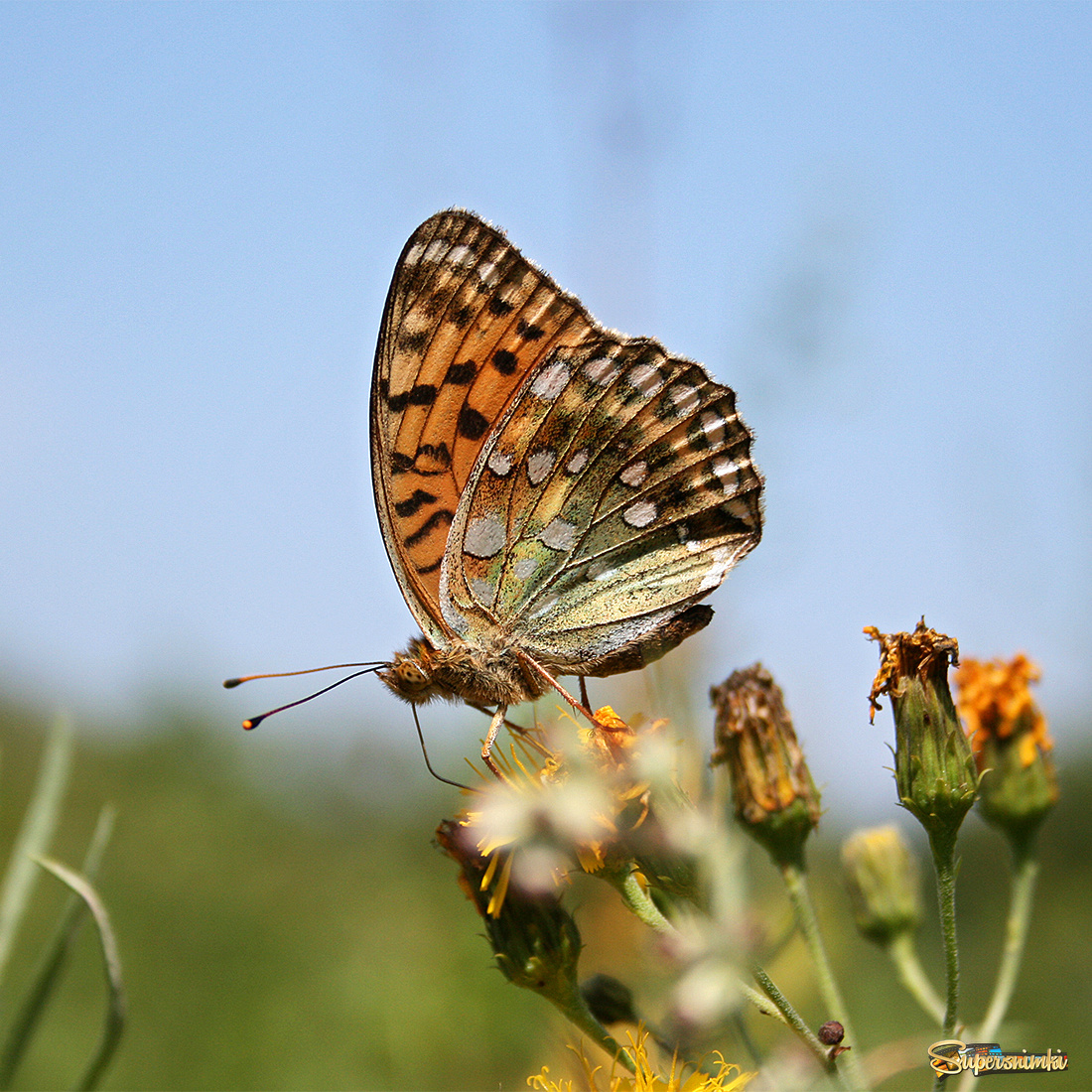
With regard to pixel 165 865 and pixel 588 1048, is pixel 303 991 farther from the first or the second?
pixel 588 1048

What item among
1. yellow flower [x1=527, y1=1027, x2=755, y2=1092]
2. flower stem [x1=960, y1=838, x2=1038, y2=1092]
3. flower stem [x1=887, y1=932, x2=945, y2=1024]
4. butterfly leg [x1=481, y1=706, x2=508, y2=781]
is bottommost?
flower stem [x1=887, y1=932, x2=945, y2=1024]

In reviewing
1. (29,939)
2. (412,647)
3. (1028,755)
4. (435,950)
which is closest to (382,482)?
(412,647)

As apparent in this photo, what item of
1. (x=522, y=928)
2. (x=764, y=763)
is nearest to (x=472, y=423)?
(x=764, y=763)

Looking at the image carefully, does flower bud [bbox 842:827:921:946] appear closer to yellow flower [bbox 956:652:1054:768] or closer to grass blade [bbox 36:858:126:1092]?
yellow flower [bbox 956:652:1054:768]

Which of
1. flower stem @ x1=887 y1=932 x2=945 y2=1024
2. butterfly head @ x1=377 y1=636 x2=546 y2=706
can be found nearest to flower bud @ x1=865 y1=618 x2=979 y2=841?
flower stem @ x1=887 y1=932 x2=945 y2=1024

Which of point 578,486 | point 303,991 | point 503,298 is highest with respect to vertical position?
point 503,298
